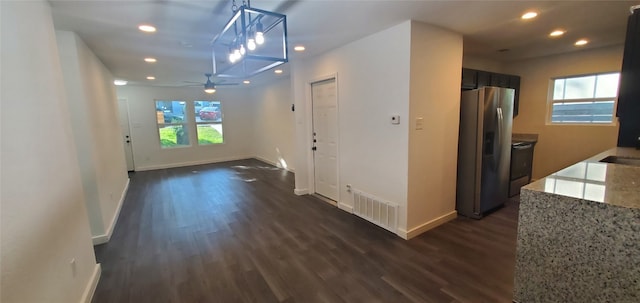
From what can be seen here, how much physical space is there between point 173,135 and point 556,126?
9.05 metres

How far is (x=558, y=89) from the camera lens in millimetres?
4711

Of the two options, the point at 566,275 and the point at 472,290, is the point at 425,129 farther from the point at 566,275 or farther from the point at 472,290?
the point at 566,275

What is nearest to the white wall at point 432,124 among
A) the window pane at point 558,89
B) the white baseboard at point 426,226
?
the white baseboard at point 426,226

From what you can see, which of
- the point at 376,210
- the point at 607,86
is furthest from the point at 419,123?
the point at 607,86

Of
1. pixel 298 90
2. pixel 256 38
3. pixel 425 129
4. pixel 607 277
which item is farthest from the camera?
pixel 298 90

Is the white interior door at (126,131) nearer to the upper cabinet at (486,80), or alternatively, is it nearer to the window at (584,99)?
the upper cabinet at (486,80)

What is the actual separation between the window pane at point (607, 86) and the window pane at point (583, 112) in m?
0.12

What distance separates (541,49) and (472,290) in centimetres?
411

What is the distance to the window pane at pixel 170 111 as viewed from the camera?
7.56 metres

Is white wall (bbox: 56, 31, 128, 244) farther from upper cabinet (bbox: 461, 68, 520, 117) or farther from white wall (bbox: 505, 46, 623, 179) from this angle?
white wall (bbox: 505, 46, 623, 179)

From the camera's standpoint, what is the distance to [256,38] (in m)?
2.13

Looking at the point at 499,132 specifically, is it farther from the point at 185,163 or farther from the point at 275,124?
the point at 185,163

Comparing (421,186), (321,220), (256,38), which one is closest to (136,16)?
(256,38)

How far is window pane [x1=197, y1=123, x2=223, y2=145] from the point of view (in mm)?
8164
